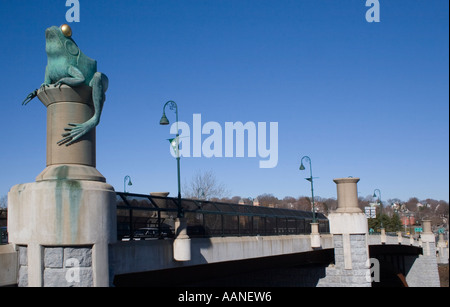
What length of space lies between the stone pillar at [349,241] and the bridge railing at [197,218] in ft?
7.91

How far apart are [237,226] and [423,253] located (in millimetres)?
44992

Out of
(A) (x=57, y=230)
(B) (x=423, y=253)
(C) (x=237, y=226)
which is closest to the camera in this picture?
(A) (x=57, y=230)

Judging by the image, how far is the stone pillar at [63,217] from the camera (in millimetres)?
10031

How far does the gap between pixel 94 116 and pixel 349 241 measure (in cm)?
1921

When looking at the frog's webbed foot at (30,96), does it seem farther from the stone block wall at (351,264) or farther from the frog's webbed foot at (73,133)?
the stone block wall at (351,264)

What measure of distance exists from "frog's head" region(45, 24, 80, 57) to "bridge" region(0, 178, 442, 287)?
337cm

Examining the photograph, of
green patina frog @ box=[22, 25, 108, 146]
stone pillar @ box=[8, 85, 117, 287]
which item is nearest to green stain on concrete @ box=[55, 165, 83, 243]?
stone pillar @ box=[8, 85, 117, 287]

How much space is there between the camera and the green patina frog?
1089 centimetres

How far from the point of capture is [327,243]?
26859 millimetres

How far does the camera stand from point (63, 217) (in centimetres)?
1001

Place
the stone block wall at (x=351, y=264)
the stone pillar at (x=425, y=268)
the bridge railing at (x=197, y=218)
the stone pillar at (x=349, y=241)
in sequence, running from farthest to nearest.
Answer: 1. the stone pillar at (x=425, y=268)
2. the stone pillar at (x=349, y=241)
3. the stone block wall at (x=351, y=264)
4. the bridge railing at (x=197, y=218)

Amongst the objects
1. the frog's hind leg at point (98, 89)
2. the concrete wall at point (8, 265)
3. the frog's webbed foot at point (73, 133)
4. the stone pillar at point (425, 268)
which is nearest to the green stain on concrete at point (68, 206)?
the frog's webbed foot at point (73, 133)
